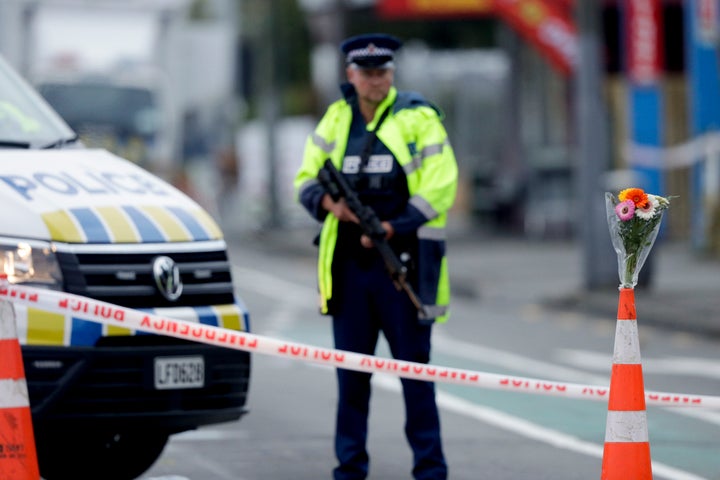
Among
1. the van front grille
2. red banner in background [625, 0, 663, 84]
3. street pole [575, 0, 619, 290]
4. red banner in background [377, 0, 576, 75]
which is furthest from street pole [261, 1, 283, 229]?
the van front grille

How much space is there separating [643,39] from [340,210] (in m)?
18.8

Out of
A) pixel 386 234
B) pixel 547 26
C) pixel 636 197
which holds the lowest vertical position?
pixel 386 234

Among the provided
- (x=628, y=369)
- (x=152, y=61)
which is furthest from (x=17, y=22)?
(x=628, y=369)

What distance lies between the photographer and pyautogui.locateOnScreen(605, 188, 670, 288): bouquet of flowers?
6.80 metres

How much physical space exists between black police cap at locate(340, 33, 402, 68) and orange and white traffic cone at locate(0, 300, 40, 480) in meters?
2.19

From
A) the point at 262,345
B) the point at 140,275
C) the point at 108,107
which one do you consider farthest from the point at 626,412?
the point at 108,107

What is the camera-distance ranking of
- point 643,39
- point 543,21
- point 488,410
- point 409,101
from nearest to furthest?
1. point 409,101
2. point 488,410
3. point 643,39
4. point 543,21

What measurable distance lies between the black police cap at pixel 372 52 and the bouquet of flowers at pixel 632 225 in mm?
1726

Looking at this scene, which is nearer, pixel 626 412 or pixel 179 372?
pixel 626 412

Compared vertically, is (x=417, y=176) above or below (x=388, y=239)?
above

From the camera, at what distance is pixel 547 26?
1085 inches

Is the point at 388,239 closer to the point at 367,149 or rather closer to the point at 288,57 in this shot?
the point at 367,149

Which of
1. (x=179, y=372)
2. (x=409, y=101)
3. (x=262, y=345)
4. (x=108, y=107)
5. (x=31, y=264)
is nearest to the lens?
(x=262, y=345)

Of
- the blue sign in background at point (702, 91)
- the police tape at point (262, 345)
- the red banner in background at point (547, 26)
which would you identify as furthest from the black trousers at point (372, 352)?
the red banner in background at point (547, 26)
